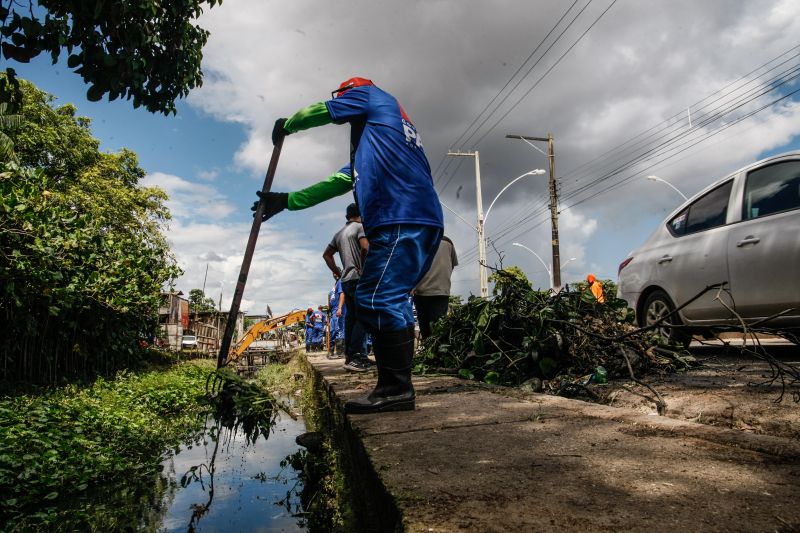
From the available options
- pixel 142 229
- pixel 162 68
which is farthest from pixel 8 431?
pixel 142 229

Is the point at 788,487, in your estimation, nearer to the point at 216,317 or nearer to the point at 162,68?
the point at 162,68

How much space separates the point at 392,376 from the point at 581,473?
51.4 inches

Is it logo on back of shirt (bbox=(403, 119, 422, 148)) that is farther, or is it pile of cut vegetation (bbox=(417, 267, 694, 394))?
pile of cut vegetation (bbox=(417, 267, 694, 394))

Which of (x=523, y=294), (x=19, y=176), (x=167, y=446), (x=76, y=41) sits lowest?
(x=167, y=446)

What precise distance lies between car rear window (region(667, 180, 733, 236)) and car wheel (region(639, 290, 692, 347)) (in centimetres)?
71

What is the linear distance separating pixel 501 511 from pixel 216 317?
109 feet

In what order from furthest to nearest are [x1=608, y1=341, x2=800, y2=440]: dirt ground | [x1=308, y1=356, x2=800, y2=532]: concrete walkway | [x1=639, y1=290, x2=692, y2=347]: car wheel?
1. [x1=639, y1=290, x2=692, y2=347]: car wheel
2. [x1=608, y1=341, x2=800, y2=440]: dirt ground
3. [x1=308, y1=356, x2=800, y2=532]: concrete walkway

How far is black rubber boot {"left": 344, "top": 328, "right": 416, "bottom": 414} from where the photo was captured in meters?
2.43

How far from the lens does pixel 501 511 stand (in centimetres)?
105

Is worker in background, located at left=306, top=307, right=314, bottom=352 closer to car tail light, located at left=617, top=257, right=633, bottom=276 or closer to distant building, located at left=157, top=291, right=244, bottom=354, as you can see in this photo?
distant building, located at left=157, top=291, right=244, bottom=354

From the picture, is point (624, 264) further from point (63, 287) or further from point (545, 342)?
point (63, 287)

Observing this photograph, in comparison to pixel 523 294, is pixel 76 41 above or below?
above

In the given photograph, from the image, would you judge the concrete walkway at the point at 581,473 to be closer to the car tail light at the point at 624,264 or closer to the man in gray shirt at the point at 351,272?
the man in gray shirt at the point at 351,272

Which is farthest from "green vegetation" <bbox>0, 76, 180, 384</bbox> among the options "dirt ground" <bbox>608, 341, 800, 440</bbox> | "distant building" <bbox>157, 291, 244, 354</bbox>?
"distant building" <bbox>157, 291, 244, 354</bbox>
